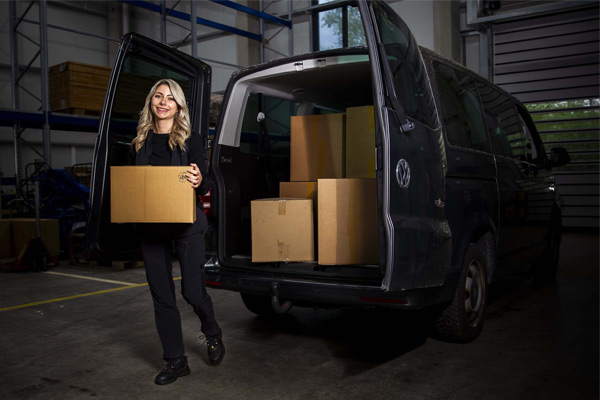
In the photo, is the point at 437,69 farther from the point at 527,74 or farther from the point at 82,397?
the point at 527,74

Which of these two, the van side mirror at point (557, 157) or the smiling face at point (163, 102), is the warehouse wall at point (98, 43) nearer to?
the van side mirror at point (557, 157)

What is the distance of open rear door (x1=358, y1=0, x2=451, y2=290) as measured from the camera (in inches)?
114

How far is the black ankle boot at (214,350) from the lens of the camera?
3396mm

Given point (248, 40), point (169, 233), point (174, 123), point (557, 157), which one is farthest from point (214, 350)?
point (248, 40)

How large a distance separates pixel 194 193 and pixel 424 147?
1.30 m


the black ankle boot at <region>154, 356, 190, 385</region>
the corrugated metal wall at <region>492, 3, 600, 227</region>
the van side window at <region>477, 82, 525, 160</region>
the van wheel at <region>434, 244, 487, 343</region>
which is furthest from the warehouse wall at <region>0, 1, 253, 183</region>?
the black ankle boot at <region>154, 356, 190, 385</region>

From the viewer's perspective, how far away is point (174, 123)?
323 centimetres

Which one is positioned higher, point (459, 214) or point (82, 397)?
point (459, 214)

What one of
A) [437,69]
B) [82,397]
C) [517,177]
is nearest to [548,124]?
[517,177]

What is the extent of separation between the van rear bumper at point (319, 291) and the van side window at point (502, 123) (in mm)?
1778

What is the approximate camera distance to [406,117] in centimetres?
303

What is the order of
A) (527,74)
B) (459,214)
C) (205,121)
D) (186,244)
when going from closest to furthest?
(186,244), (459,214), (205,121), (527,74)

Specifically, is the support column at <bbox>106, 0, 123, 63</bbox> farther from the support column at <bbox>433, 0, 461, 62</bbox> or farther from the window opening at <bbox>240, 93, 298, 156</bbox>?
the window opening at <bbox>240, 93, 298, 156</bbox>

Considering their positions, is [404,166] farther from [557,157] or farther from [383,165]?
[557,157]
